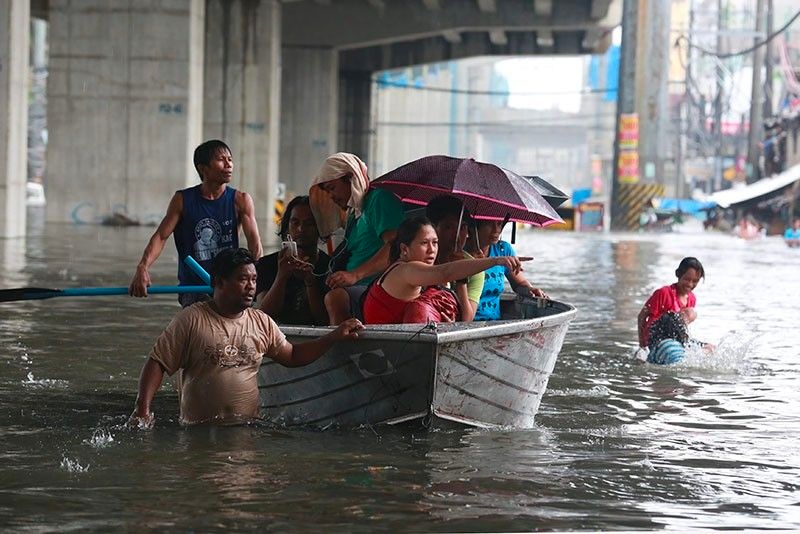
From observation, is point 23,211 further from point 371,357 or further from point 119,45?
point 371,357

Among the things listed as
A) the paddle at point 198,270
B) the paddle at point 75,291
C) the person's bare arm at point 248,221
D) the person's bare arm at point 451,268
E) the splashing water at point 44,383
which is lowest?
the splashing water at point 44,383

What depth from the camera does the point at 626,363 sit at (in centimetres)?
1205

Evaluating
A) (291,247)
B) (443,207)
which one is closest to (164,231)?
(291,247)

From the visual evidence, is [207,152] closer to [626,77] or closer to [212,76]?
[212,76]

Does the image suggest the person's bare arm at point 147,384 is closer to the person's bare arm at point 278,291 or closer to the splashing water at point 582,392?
the person's bare arm at point 278,291

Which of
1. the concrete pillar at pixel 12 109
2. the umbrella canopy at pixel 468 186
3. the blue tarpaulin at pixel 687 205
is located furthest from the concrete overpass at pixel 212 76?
the umbrella canopy at pixel 468 186

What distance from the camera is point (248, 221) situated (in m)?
9.20

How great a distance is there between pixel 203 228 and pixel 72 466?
8.11 feet

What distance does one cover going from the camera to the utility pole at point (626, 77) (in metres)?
46.2

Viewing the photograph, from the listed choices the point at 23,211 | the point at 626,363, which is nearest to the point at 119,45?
the point at 23,211

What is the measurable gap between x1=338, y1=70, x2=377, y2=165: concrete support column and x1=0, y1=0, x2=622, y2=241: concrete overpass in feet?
0.17

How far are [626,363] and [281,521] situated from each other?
649cm

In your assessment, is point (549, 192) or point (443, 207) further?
point (549, 192)

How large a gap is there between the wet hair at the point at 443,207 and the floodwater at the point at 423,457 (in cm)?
120
